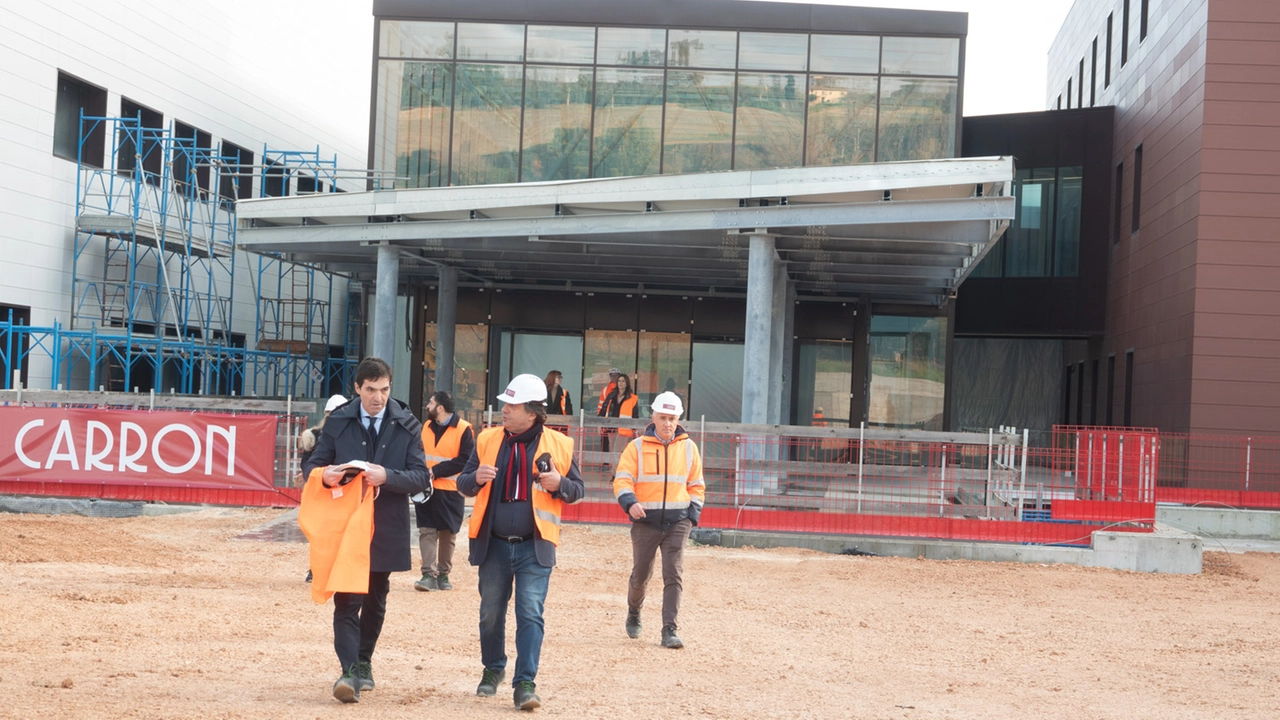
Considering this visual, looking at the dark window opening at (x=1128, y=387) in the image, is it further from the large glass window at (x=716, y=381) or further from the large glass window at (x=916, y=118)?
the large glass window at (x=716, y=381)

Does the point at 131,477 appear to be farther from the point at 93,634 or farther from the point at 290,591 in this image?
the point at 93,634

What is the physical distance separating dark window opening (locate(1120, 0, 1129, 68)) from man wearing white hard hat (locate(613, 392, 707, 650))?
25.6 m

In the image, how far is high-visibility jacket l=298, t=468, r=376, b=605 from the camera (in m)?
6.76

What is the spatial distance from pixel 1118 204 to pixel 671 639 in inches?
983

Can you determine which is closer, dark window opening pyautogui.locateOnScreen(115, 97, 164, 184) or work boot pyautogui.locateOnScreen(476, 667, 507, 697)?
work boot pyautogui.locateOnScreen(476, 667, 507, 697)

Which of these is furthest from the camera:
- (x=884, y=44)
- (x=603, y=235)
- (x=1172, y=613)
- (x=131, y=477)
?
(x=884, y=44)

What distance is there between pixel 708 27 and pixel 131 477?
47.2 feet

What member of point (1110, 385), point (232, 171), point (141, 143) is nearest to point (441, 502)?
point (141, 143)

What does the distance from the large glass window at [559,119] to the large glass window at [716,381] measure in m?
4.99

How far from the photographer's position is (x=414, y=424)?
7.21 metres

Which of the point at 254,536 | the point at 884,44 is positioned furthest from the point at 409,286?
the point at 254,536

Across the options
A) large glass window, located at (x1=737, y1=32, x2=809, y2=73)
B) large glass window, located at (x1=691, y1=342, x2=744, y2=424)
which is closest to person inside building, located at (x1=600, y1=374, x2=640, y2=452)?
large glass window, located at (x1=691, y1=342, x2=744, y2=424)

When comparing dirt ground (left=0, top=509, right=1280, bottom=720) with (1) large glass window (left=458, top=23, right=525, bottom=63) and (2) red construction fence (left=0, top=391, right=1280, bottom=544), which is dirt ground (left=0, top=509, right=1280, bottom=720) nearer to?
(2) red construction fence (left=0, top=391, right=1280, bottom=544)

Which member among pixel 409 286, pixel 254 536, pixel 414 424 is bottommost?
pixel 254 536
